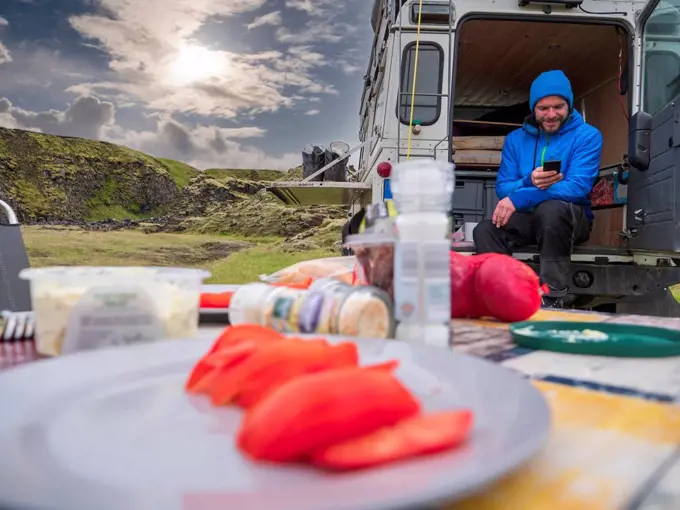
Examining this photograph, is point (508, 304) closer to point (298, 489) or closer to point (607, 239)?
point (298, 489)

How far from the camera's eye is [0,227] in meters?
2.24

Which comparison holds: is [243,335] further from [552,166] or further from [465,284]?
[552,166]

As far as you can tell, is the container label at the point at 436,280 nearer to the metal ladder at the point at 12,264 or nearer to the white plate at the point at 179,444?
the white plate at the point at 179,444

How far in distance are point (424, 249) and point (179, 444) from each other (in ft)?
1.70

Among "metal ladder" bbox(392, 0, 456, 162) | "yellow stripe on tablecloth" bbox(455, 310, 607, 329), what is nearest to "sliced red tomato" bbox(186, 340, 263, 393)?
"yellow stripe on tablecloth" bbox(455, 310, 607, 329)

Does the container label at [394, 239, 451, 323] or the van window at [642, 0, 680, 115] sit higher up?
the van window at [642, 0, 680, 115]

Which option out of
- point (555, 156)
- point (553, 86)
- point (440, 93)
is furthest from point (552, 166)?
point (440, 93)

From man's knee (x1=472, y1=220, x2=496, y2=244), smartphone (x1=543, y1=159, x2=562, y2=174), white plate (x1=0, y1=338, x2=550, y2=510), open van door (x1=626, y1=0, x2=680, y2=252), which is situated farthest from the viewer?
man's knee (x1=472, y1=220, x2=496, y2=244)

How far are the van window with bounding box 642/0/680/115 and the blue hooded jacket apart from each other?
2.22 ft

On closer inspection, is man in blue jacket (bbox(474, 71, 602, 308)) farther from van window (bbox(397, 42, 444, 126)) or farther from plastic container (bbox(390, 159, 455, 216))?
plastic container (bbox(390, 159, 455, 216))

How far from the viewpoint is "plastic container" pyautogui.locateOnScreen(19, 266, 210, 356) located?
84 centimetres

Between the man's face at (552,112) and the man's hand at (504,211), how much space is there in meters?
0.54

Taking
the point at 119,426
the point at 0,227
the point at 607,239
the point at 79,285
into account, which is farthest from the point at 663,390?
the point at 607,239

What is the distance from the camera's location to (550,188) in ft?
11.4
